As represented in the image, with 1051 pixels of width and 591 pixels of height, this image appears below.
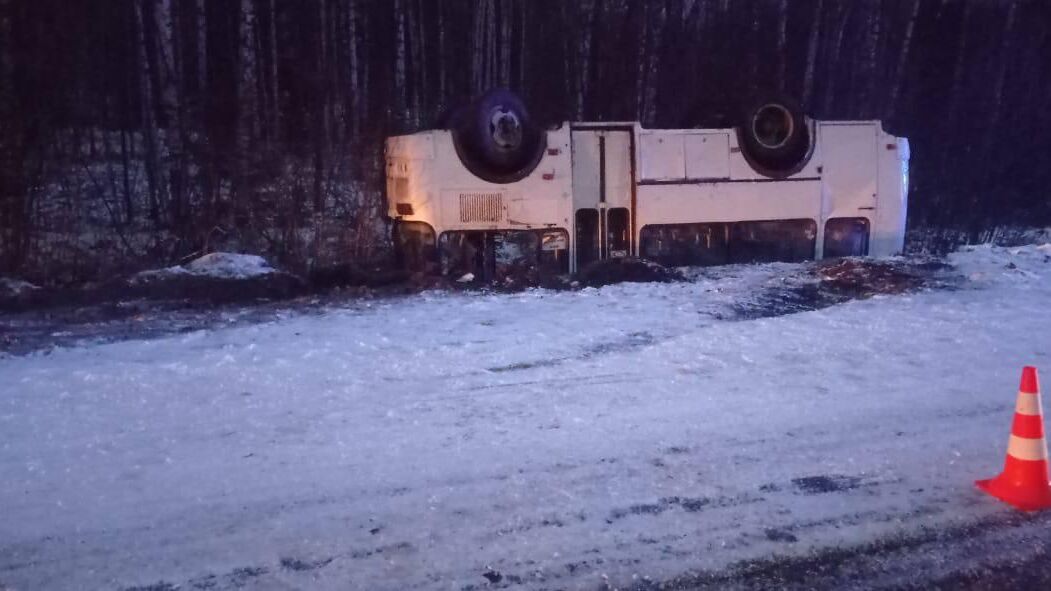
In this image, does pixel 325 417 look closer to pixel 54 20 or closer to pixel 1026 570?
pixel 1026 570

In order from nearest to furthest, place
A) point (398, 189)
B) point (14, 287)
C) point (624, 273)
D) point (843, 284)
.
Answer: point (14, 287) → point (843, 284) → point (624, 273) → point (398, 189)

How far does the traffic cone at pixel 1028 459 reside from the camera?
4352mm

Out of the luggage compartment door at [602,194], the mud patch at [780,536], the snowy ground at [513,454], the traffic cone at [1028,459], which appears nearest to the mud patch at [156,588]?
the snowy ground at [513,454]

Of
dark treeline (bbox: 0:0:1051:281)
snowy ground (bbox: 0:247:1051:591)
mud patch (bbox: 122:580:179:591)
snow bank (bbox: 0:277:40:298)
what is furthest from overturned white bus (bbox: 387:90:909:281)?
mud patch (bbox: 122:580:179:591)

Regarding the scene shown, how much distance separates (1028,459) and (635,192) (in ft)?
25.5

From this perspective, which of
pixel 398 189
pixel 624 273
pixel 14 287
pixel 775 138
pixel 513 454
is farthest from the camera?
pixel 775 138

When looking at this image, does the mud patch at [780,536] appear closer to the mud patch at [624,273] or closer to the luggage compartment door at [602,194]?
the mud patch at [624,273]

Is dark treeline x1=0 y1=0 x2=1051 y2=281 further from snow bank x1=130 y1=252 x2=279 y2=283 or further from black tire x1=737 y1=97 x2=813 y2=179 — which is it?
snow bank x1=130 y1=252 x2=279 y2=283

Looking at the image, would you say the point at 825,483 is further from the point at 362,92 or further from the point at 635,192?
the point at 362,92

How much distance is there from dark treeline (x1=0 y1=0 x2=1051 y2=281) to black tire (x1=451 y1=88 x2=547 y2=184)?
3100mm

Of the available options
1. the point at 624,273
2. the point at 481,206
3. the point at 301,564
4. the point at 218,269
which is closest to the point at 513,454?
the point at 301,564

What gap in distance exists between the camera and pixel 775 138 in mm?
12180

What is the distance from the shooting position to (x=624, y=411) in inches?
235

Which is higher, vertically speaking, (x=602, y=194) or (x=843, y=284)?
(x=602, y=194)
